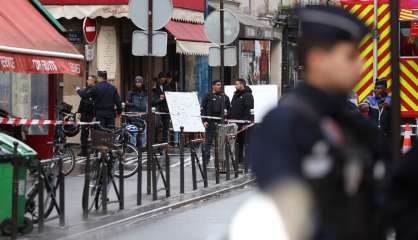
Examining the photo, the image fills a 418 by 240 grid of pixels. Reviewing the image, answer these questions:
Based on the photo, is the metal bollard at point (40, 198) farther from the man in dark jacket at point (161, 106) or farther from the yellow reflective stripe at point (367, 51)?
the man in dark jacket at point (161, 106)

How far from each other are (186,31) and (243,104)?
8140mm

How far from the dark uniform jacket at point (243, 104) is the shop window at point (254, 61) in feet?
51.1

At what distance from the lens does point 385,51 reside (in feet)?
37.4

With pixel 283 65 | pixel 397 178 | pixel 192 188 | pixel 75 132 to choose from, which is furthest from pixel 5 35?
pixel 283 65

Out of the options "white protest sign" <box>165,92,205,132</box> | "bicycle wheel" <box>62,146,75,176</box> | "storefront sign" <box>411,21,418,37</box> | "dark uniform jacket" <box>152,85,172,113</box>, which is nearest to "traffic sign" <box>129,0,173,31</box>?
"bicycle wheel" <box>62,146,75,176</box>

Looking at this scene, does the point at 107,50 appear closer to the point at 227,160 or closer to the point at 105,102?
the point at 105,102

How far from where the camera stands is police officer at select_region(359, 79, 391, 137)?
38.8ft

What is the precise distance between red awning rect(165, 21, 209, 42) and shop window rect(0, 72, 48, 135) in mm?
8715

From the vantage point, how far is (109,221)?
12.8m

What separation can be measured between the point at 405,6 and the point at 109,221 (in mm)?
4717

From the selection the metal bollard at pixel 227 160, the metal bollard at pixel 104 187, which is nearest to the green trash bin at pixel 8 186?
the metal bollard at pixel 104 187

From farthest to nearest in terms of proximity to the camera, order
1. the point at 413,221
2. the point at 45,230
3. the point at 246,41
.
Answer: the point at 246,41, the point at 45,230, the point at 413,221

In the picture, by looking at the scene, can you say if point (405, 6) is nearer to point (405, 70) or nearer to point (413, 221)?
point (405, 70)

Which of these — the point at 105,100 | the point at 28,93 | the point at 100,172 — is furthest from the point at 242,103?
the point at 100,172
